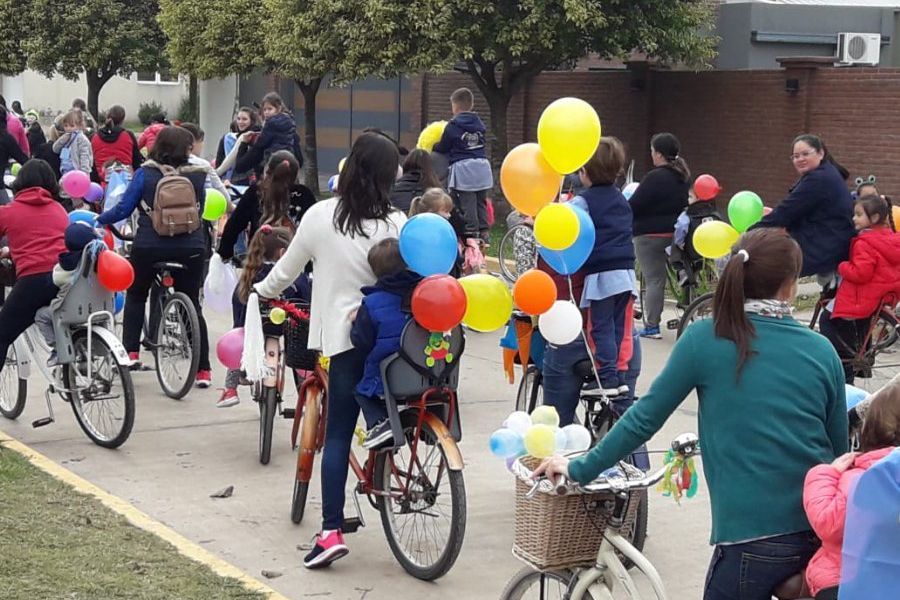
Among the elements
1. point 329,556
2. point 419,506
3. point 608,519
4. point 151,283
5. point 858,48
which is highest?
point 858,48

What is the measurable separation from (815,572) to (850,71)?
17213mm

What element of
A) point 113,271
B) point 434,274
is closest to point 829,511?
point 434,274

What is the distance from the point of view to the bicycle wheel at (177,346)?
31.9 feet

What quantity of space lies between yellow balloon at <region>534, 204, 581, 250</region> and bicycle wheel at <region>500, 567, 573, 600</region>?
207 cm

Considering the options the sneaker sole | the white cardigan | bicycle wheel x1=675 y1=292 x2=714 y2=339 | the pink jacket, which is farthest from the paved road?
the pink jacket

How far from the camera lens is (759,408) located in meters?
3.76

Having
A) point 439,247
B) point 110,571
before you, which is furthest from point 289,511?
point 439,247

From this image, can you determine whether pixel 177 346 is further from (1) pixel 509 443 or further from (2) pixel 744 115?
(2) pixel 744 115

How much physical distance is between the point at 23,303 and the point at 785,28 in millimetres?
19381

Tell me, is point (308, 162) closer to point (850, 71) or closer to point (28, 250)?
point (850, 71)

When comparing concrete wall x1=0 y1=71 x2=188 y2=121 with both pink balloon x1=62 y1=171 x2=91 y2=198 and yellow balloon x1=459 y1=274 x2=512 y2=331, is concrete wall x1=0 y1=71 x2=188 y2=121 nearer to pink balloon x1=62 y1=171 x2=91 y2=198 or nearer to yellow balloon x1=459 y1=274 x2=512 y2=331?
pink balloon x1=62 y1=171 x2=91 y2=198

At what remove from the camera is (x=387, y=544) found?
675 centimetres

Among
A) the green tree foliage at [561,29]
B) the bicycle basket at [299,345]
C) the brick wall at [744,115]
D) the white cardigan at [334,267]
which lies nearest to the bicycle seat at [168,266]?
the bicycle basket at [299,345]

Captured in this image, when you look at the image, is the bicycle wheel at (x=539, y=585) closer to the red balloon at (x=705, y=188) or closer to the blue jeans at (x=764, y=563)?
the blue jeans at (x=764, y=563)
